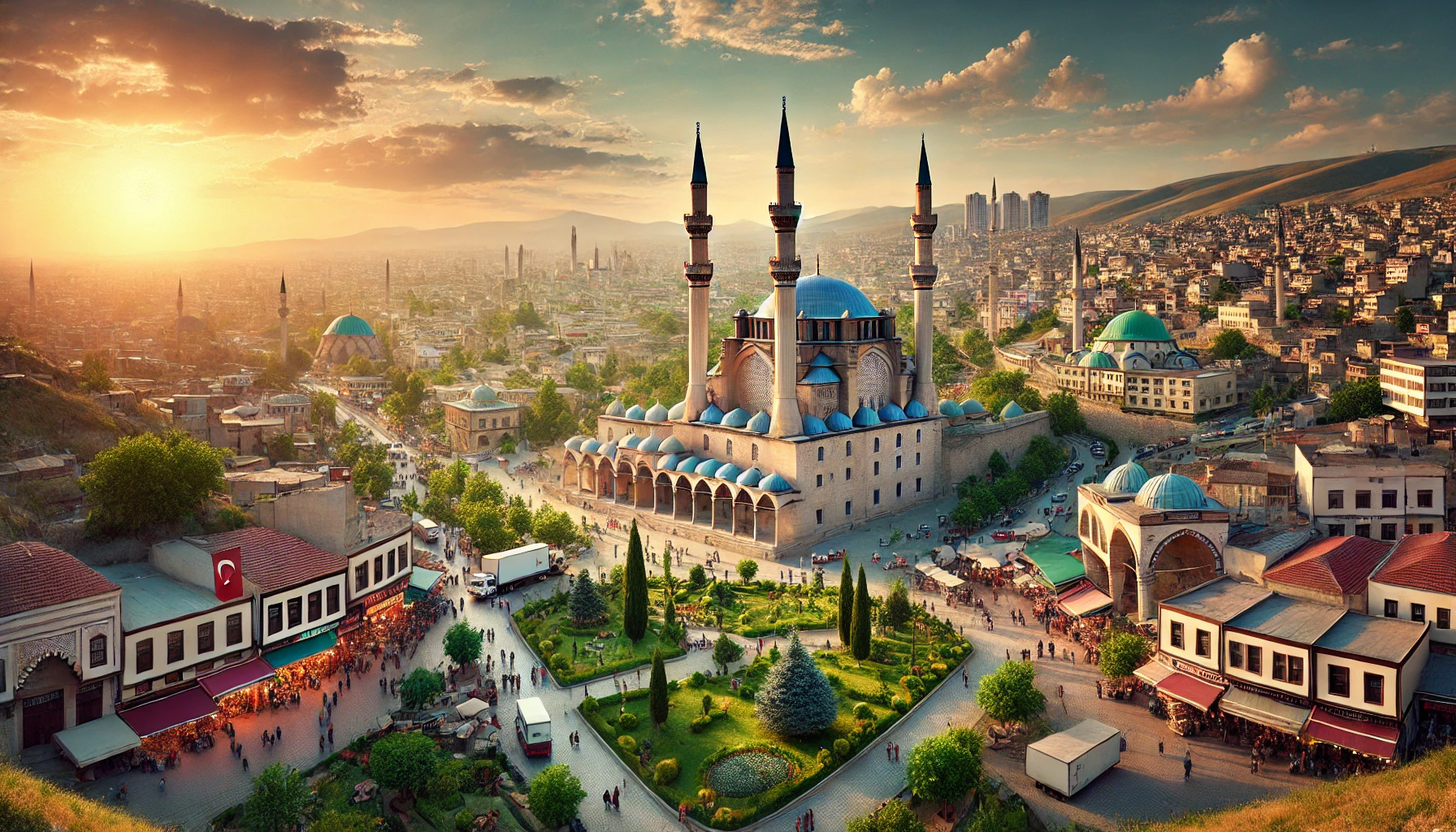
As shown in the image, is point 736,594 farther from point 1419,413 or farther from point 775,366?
point 1419,413

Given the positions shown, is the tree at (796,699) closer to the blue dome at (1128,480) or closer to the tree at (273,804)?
the tree at (273,804)

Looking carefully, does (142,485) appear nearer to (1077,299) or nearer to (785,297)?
(785,297)

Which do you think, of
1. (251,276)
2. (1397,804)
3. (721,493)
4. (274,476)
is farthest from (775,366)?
(251,276)

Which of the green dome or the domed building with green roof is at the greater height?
the green dome

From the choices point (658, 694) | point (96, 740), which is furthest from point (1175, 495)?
point (96, 740)

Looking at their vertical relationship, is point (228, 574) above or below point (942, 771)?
above

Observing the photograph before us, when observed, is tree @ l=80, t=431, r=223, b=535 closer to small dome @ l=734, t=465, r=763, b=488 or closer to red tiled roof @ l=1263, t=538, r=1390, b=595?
small dome @ l=734, t=465, r=763, b=488

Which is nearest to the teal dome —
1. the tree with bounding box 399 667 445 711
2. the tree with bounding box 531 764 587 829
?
the tree with bounding box 399 667 445 711
